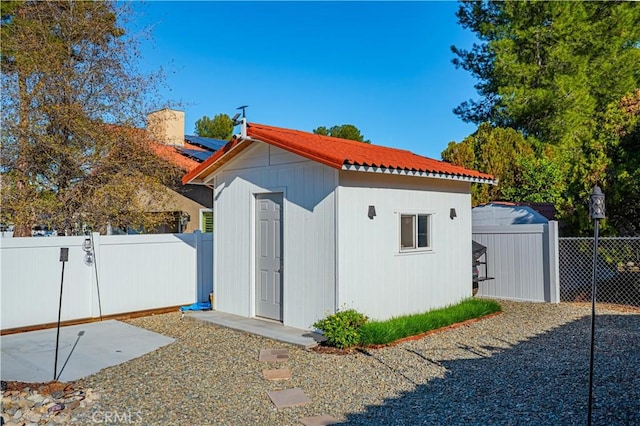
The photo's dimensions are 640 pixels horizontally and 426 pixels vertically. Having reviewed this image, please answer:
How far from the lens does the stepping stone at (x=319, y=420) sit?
426 centimetres

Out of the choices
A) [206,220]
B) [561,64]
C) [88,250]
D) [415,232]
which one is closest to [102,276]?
[88,250]

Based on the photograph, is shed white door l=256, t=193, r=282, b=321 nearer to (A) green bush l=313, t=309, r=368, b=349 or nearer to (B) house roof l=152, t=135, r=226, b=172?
(A) green bush l=313, t=309, r=368, b=349

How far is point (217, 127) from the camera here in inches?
1241

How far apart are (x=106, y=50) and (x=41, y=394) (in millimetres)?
8692

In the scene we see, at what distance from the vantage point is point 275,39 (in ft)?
51.1

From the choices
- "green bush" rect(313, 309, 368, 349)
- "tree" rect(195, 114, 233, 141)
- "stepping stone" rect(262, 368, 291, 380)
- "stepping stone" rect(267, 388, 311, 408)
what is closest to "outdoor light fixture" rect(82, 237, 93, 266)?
"green bush" rect(313, 309, 368, 349)

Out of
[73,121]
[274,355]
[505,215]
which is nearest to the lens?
[274,355]

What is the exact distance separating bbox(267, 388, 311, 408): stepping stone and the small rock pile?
1817 millimetres

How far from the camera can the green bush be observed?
263 inches

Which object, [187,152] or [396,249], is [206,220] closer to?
[187,152]

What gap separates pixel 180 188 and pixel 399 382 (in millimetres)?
9294

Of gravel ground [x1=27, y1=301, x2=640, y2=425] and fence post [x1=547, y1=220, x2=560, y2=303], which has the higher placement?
fence post [x1=547, y1=220, x2=560, y2=303]

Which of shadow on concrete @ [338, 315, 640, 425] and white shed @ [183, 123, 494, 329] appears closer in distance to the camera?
shadow on concrete @ [338, 315, 640, 425]

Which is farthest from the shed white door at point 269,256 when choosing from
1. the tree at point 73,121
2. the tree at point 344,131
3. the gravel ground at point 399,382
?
the tree at point 344,131
